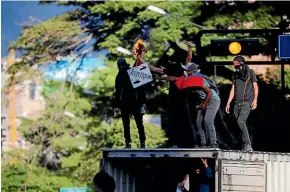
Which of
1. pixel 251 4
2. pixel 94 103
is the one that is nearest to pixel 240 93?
pixel 251 4

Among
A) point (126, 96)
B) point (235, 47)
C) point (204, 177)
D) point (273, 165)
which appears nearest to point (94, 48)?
point (235, 47)

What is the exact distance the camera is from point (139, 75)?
1639 centimetres

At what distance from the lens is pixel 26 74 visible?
3456 cm

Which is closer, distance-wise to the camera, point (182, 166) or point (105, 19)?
point (182, 166)

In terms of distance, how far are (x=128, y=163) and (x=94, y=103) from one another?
24.2 meters

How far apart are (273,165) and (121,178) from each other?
2488 mm

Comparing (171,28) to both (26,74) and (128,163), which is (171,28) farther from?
(128,163)

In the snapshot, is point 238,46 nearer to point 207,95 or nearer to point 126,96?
point 126,96

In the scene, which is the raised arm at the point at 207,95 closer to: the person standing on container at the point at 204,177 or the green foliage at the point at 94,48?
the person standing on container at the point at 204,177

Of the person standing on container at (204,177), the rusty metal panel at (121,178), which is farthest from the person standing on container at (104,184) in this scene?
the rusty metal panel at (121,178)

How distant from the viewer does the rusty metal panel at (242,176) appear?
1477 centimetres

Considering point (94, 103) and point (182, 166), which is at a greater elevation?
point (94, 103)

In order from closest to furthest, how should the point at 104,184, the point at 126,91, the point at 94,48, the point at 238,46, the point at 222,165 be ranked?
the point at 104,184 → the point at 222,165 → the point at 126,91 → the point at 238,46 → the point at 94,48

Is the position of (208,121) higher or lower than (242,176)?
higher
